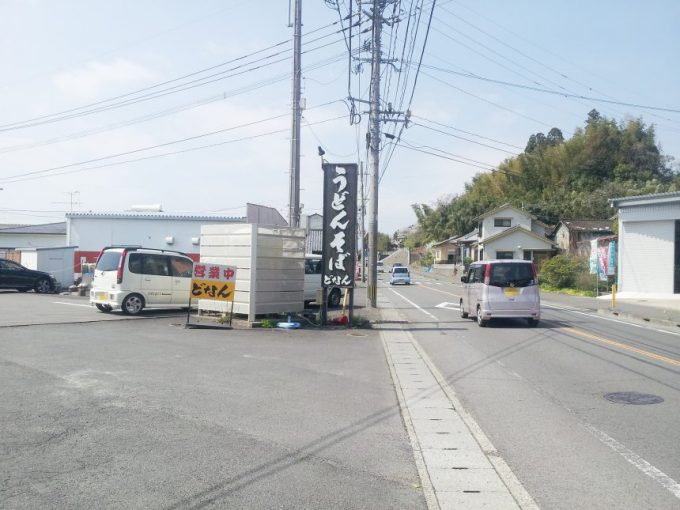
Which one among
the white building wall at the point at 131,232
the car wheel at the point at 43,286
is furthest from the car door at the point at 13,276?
the white building wall at the point at 131,232

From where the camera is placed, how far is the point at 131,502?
430cm

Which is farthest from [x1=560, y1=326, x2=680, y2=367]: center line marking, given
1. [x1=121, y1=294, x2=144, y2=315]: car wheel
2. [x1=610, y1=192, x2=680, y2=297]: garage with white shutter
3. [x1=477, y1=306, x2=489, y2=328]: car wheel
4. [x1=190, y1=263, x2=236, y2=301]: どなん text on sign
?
[x1=610, y1=192, x2=680, y2=297]: garage with white shutter

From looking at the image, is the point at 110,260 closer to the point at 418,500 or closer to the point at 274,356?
the point at 274,356

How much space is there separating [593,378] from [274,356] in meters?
5.37

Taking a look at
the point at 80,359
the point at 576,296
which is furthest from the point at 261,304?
the point at 576,296

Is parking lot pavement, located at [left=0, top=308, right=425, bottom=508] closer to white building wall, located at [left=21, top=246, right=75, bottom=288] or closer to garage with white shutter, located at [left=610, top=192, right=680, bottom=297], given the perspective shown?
white building wall, located at [left=21, top=246, right=75, bottom=288]

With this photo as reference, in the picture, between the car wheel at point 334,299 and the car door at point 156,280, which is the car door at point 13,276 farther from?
the car wheel at point 334,299

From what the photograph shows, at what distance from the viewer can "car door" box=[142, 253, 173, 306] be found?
17484 millimetres

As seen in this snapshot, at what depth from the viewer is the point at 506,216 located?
59562 mm

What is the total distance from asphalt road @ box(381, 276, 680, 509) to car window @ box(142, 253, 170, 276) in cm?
790

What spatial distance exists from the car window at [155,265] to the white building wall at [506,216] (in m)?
46.2

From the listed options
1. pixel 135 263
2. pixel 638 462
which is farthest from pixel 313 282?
pixel 638 462

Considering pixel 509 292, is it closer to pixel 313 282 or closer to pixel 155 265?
pixel 313 282

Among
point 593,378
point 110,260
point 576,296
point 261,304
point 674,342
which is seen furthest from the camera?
point 576,296
